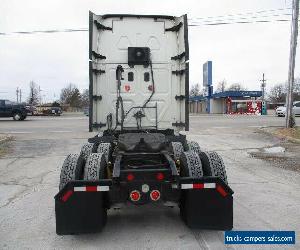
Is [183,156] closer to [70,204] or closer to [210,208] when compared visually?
[210,208]

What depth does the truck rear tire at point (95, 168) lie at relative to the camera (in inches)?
188

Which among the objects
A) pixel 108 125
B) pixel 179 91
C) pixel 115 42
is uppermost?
pixel 115 42

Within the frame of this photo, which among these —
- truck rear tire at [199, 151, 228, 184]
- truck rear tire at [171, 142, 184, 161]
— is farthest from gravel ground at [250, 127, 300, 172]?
truck rear tire at [199, 151, 228, 184]

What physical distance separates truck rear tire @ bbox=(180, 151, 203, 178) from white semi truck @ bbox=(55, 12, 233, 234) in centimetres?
1

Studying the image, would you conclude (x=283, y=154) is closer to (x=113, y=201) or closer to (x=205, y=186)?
(x=205, y=186)

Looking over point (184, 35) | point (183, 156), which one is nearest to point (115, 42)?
point (184, 35)

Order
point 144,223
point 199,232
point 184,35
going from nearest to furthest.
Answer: point 199,232
point 144,223
point 184,35

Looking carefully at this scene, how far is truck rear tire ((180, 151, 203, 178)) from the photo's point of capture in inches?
191

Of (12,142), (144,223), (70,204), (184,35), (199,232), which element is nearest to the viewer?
(70,204)

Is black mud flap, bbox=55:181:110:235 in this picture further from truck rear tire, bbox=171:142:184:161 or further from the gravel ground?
the gravel ground

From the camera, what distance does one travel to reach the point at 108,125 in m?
7.89

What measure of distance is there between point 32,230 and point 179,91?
13.4 ft

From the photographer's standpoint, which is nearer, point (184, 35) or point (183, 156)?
point (183, 156)

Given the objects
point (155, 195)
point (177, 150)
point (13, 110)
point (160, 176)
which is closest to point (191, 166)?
point (160, 176)
